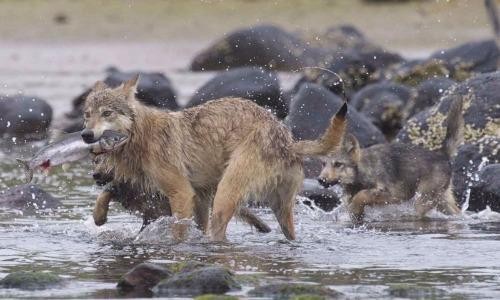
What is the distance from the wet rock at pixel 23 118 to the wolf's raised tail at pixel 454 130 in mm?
7908

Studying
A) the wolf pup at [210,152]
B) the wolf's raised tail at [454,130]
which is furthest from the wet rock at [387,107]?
the wolf pup at [210,152]

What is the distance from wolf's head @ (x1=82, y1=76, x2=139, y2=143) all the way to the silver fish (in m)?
0.09

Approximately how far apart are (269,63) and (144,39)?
18.8 feet

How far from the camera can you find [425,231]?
483 inches

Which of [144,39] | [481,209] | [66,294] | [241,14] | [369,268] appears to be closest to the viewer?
[66,294]

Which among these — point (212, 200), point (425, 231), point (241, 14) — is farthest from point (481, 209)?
point (241, 14)

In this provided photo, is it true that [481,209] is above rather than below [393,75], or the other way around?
below

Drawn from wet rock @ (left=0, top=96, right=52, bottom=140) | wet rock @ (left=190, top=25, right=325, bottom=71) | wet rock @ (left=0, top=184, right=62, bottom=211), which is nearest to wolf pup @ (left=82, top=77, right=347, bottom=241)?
wet rock @ (left=0, top=184, right=62, bottom=211)

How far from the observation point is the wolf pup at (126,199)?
11430 mm

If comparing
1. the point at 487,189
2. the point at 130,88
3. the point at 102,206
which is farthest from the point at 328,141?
the point at 487,189

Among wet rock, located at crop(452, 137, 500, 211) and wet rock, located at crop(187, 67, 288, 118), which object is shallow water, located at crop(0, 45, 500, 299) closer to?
wet rock, located at crop(452, 137, 500, 211)

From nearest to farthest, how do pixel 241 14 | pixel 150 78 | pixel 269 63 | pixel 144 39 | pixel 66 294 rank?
pixel 66 294, pixel 150 78, pixel 269 63, pixel 144 39, pixel 241 14

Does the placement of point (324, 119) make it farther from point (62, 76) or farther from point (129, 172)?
point (62, 76)

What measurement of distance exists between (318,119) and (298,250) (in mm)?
5754
